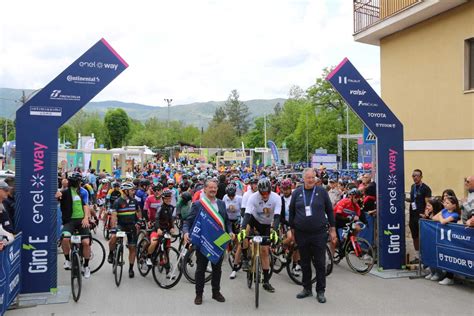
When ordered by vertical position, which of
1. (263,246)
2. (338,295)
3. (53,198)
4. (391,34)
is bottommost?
(338,295)

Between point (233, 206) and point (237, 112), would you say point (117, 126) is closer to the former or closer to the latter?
Result: point (237, 112)

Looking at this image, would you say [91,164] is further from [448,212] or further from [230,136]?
[230,136]

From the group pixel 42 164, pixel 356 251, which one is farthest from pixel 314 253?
pixel 42 164

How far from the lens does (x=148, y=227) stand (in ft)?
29.5

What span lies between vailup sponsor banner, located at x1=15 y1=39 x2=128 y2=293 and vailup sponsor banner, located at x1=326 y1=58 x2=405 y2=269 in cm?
492

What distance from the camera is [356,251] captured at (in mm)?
8695

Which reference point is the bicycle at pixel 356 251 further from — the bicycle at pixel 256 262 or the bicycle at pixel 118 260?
the bicycle at pixel 118 260

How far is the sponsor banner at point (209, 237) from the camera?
6.66 metres

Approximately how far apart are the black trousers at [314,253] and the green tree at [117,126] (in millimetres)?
97352

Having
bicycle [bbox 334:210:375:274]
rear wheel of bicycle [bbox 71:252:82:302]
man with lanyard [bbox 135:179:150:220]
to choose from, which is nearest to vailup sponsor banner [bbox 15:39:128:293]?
rear wheel of bicycle [bbox 71:252:82:302]

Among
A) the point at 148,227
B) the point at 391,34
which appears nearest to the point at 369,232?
the point at 148,227

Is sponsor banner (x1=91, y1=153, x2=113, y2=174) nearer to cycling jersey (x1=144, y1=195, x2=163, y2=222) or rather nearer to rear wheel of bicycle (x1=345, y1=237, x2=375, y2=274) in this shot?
cycling jersey (x1=144, y1=195, x2=163, y2=222)

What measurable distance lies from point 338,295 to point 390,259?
2107mm

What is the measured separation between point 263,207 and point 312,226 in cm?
95
